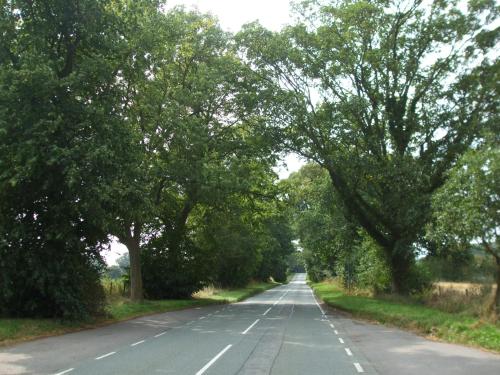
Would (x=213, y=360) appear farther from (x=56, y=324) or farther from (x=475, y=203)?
(x=475, y=203)

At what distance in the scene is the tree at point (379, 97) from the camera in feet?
93.9

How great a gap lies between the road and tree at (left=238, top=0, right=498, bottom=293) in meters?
12.1

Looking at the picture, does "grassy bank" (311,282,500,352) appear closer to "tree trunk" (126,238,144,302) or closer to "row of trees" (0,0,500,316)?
"row of trees" (0,0,500,316)

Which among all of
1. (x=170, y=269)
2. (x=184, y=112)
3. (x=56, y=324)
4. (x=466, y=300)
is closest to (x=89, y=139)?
(x=56, y=324)

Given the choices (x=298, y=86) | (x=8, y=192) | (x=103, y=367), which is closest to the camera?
(x=103, y=367)

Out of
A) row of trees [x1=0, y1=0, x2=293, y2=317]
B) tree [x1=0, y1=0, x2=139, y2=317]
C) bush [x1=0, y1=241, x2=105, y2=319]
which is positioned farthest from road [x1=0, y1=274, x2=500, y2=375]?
row of trees [x1=0, y1=0, x2=293, y2=317]

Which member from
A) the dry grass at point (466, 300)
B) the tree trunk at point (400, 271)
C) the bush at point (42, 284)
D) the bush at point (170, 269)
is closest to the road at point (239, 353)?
the bush at point (42, 284)

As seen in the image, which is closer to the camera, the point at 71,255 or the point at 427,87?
the point at 71,255

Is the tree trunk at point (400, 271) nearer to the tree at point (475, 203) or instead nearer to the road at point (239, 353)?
the tree at point (475, 203)

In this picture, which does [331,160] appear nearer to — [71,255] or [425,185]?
[425,185]

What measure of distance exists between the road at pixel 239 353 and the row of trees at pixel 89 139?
135 inches

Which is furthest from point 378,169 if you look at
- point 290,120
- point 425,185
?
point 290,120

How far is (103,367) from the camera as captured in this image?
11.1 meters

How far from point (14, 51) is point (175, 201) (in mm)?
18652
